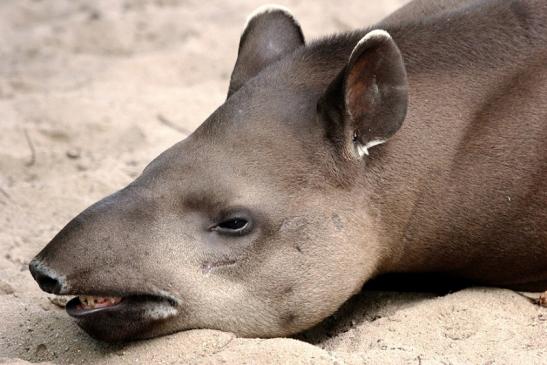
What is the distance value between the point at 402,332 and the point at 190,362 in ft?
2.96

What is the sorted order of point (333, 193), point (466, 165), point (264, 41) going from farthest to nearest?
point (264, 41)
point (466, 165)
point (333, 193)

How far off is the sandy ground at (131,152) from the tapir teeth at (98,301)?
0.62 feet

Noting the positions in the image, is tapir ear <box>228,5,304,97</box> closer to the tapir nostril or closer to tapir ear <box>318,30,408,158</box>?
tapir ear <box>318,30,408,158</box>

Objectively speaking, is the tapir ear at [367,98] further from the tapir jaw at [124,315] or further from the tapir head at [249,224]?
the tapir jaw at [124,315]

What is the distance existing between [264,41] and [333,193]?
3.12 ft

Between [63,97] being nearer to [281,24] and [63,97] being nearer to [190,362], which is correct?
[281,24]

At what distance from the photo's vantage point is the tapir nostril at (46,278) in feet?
13.3

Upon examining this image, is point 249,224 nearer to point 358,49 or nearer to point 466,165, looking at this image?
point 358,49

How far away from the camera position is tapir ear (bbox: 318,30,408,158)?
4.27 metres

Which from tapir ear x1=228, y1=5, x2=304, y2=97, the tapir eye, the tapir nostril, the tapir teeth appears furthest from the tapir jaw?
tapir ear x1=228, y1=5, x2=304, y2=97

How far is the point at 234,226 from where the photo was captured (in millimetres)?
4297

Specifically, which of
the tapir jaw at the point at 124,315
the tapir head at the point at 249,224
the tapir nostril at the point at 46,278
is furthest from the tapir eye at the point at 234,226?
the tapir nostril at the point at 46,278

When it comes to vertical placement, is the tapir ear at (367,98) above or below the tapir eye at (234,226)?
above

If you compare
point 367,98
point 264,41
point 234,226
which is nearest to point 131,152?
point 264,41
